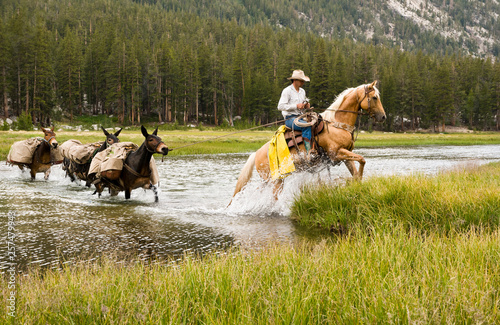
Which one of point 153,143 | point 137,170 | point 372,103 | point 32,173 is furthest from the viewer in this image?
point 32,173

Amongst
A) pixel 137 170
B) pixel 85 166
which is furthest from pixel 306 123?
pixel 85 166

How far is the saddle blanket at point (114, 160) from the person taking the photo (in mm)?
11984

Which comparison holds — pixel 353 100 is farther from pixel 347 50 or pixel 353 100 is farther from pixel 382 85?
pixel 347 50

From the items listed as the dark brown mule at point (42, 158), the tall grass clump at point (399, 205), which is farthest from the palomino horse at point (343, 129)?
the dark brown mule at point (42, 158)

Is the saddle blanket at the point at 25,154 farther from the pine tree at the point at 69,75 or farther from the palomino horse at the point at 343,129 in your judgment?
the pine tree at the point at 69,75

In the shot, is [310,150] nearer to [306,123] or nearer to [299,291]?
[306,123]

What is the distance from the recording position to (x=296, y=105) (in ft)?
35.3

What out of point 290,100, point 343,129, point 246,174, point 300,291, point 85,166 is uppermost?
point 290,100

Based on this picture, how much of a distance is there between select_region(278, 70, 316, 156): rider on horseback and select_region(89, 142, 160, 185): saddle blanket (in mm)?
4591

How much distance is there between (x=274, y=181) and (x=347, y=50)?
153673 millimetres

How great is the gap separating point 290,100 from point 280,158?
1697 millimetres

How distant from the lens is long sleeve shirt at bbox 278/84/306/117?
10.9 metres

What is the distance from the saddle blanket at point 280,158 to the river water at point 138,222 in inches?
27.4

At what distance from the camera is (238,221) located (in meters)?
9.85
